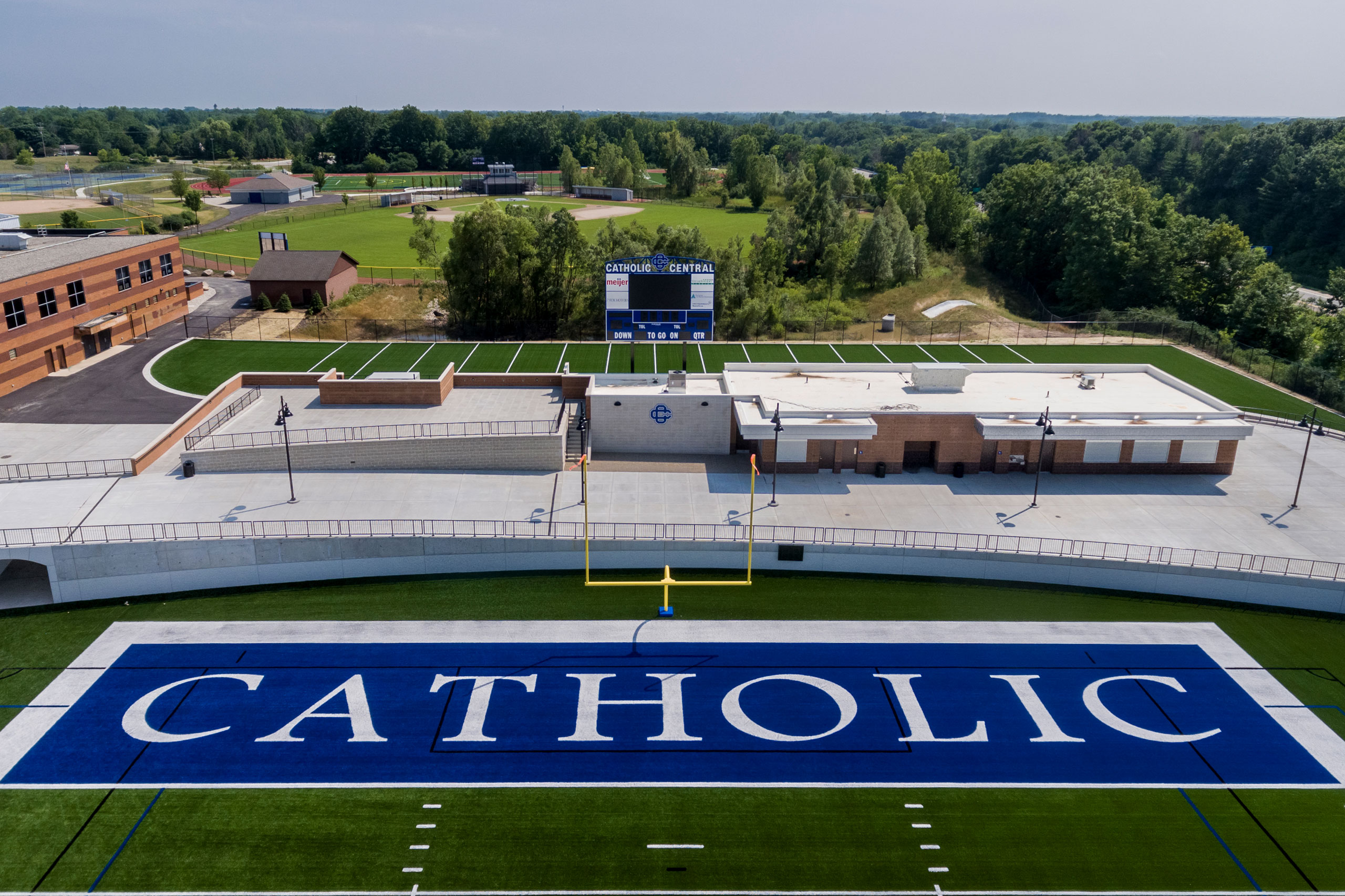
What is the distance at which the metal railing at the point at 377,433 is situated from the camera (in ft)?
140

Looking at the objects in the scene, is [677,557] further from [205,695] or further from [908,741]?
[205,695]

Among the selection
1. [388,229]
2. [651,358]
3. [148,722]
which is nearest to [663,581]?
[148,722]

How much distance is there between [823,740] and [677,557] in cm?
1125

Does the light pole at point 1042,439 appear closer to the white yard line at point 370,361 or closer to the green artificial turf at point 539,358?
the green artificial turf at point 539,358

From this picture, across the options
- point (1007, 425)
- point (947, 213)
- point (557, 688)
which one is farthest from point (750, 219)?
point (557, 688)

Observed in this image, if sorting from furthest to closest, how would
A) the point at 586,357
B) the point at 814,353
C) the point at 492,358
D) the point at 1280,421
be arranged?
1. the point at 814,353
2. the point at 586,357
3. the point at 492,358
4. the point at 1280,421

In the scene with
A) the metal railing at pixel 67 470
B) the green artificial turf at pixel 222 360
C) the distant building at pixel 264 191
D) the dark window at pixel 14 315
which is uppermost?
the distant building at pixel 264 191

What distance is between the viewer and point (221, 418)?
45781 millimetres

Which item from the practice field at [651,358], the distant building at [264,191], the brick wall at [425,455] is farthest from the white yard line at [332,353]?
the distant building at [264,191]

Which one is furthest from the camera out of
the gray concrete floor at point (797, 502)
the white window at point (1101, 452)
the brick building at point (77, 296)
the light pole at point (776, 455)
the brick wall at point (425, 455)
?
the brick building at point (77, 296)

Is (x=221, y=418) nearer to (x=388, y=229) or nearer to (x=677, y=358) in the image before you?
(x=677, y=358)

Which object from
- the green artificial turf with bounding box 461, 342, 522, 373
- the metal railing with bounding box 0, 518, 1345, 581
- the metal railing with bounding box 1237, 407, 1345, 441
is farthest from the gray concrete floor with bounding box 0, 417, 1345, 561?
the green artificial turf with bounding box 461, 342, 522, 373

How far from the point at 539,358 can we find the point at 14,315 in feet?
99.3

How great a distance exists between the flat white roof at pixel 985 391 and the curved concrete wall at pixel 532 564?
1002cm
